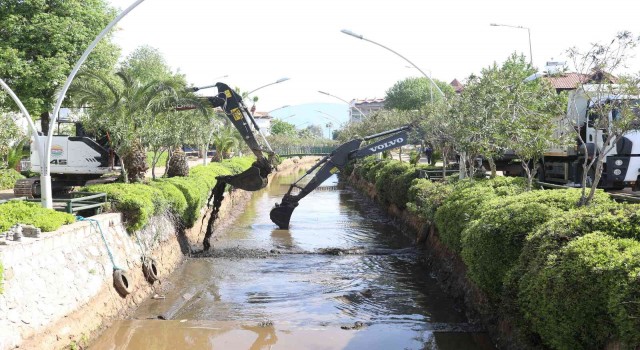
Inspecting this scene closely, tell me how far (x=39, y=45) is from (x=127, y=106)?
890 centimetres

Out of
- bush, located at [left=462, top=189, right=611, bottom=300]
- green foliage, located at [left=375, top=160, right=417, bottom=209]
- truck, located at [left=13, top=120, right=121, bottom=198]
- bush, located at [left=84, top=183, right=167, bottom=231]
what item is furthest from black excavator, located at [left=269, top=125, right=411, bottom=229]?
bush, located at [left=462, top=189, right=611, bottom=300]

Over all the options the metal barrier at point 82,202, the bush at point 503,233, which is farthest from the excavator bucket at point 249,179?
the bush at point 503,233

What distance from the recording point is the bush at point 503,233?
33.5 feet

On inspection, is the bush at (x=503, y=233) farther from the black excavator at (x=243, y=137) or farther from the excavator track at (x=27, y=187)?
the excavator track at (x=27, y=187)

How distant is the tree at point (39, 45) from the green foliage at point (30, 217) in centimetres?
1400

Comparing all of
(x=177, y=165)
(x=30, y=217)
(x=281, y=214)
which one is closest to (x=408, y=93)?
(x=281, y=214)

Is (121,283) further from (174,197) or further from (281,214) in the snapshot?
(281,214)

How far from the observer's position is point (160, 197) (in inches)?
682

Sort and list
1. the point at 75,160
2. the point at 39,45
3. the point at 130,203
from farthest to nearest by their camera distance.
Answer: the point at 39,45 → the point at 75,160 → the point at 130,203

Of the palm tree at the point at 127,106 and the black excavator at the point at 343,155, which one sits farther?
the black excavator at the point at 343,155

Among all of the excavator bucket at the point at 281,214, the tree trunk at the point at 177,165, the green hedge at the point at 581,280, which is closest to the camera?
the green hedge at the point at 581,280

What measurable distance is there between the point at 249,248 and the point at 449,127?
7.35 meters

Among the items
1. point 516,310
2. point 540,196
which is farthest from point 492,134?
point 516,310

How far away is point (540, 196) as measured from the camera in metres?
11.7
